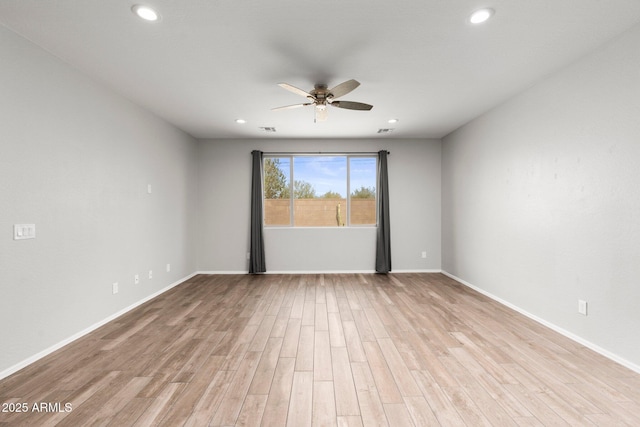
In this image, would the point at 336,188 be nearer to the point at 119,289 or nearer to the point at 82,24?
the point at 119,289

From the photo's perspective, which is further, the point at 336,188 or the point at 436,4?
the point at 336,188

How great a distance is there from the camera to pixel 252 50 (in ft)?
8.41

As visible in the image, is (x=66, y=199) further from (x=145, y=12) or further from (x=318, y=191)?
(x=318, y=191)

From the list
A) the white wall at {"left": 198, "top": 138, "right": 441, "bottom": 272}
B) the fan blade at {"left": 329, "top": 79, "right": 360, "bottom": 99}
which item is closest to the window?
the white wall at {"left": 198, "top": 138, "right": 441, "bottom": 272}

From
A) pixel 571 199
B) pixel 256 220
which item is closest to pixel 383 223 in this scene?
pixel 256 220

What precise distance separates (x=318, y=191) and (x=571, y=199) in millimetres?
3895

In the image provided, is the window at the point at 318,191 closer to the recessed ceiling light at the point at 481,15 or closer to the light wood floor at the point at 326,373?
the light wood floor at the point at 326,373

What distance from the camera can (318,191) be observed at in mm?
5852

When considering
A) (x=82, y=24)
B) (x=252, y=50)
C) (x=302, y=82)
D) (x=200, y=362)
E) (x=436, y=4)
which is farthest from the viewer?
(x=302, y=82)

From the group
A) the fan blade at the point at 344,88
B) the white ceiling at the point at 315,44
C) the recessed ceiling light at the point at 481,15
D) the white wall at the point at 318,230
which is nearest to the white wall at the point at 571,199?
the white ceiling at the point at 315,44

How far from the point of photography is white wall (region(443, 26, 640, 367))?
229 centimetres

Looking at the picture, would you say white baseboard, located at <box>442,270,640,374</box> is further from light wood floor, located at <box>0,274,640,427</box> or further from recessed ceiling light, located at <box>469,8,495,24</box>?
recessed ceiling light, located at <box>469,8,495,24</box>

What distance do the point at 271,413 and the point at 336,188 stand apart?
4490 mm

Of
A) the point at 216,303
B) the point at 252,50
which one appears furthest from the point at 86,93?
the point at 216,303
